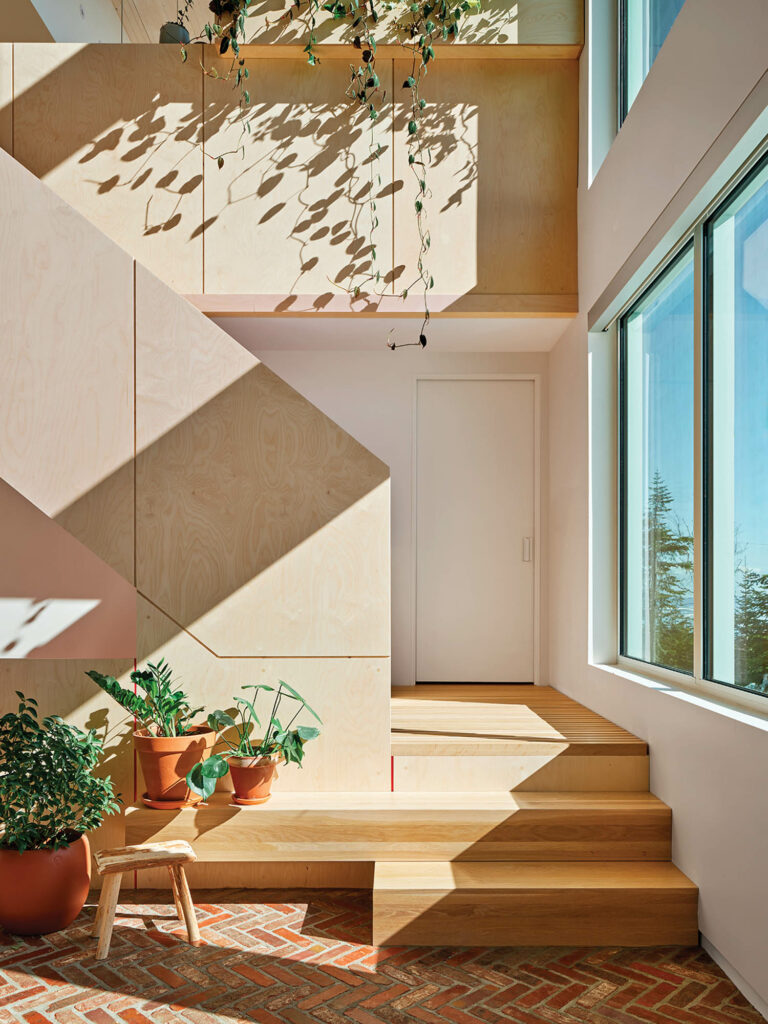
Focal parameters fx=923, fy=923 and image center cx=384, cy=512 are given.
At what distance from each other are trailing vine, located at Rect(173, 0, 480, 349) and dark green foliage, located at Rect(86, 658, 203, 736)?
7.97 feet

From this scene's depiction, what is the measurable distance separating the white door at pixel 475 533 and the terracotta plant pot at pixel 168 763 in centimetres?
251

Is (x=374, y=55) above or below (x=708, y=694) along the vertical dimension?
above

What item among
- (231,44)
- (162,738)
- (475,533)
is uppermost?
(231,44)

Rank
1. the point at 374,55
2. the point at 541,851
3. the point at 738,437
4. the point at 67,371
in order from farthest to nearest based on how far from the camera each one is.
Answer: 1. the point at 374,55
2. the point at 67,371
3. the point at 541,851
4. the point at 738,437

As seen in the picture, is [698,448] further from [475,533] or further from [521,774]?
[475,533]

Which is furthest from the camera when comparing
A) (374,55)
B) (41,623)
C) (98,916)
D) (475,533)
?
(475,533)

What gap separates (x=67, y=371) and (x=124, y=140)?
6.39 feet

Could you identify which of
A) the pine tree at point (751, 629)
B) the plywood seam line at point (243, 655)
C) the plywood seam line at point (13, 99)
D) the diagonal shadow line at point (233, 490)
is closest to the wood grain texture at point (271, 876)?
the plywood seam line at point (243, 655)

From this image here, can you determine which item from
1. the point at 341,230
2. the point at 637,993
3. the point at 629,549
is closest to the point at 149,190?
the point at 341,230

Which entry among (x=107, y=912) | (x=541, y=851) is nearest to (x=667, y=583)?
(x=541, y=851)

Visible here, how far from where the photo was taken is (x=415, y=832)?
3.88 m

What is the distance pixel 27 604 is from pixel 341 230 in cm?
297

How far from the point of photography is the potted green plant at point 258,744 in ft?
12.9

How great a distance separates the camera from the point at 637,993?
307cm
